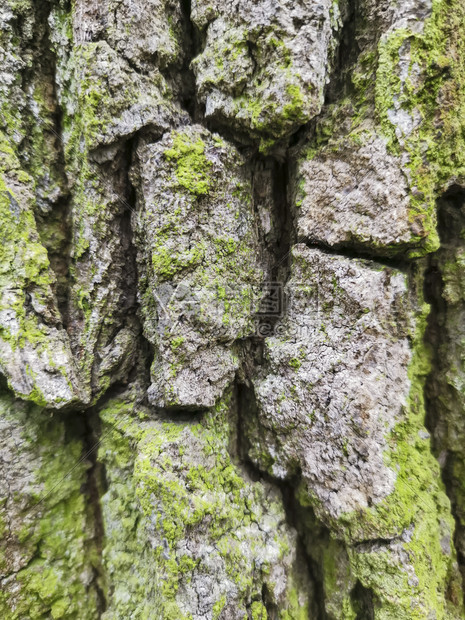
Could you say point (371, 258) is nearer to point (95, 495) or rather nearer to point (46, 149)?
point (46, 149)

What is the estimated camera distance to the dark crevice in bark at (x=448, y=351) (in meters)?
1.78

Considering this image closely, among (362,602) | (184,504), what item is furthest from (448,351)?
(184,504)

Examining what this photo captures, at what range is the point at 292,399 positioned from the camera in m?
1.77

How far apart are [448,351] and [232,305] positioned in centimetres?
128

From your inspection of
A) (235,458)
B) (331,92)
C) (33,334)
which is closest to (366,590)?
(235,458)

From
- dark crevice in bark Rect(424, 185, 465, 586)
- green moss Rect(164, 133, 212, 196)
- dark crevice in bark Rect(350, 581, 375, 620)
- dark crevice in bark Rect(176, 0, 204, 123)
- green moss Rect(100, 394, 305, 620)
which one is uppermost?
dark crevice in bark Rect(176, 0, 204, 123)

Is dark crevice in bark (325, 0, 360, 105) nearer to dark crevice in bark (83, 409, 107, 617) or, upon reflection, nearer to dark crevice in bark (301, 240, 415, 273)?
dark crevice in bark (301, 240, 415, 273)

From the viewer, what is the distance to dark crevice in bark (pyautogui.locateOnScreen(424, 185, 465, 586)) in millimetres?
1776

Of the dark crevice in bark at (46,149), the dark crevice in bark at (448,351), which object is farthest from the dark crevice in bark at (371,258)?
the dark crevice in bark at (46,149)

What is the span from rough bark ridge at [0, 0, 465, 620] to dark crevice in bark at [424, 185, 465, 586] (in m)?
0.01

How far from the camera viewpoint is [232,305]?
1.80 metres

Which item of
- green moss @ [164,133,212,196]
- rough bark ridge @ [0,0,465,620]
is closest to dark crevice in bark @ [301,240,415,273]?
rough bark ridge @ [0,0,465,620]

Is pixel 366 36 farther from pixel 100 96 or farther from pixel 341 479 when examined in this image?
pixel 341 479

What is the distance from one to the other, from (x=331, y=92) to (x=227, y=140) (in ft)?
2.07
